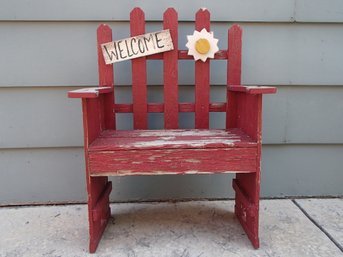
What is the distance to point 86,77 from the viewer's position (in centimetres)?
169

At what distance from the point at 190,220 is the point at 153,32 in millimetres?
959

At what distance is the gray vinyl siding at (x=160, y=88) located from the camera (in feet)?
5.41

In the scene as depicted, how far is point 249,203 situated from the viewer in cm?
135

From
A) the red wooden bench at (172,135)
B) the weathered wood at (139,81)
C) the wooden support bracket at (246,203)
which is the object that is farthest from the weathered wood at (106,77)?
the wooden support bracket at (246,203)

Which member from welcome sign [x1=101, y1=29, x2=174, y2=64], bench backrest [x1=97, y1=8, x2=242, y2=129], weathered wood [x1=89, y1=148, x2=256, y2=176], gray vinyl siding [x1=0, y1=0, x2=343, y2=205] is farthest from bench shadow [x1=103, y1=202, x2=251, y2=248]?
welcome sign [x1=101, y1=29, x2=174, y2=64]

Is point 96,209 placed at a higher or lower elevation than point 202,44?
lower

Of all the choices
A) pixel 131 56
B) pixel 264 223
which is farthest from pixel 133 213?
pixel 131 56

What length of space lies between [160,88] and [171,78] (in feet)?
0.56

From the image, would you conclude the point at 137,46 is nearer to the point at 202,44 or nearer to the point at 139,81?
the point at 139,81

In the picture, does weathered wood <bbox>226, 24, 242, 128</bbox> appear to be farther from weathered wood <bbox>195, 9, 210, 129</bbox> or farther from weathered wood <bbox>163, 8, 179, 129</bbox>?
weathered wood <bbox>163, 8, 179, 129</bbox>

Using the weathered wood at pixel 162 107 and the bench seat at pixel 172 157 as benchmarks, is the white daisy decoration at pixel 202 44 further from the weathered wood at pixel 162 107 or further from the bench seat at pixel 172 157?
the bench seat at pixel 172 157

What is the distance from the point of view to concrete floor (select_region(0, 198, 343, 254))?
1312mm

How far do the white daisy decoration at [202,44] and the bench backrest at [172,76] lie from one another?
27mm

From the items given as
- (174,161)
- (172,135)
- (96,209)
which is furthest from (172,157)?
(96,209)
